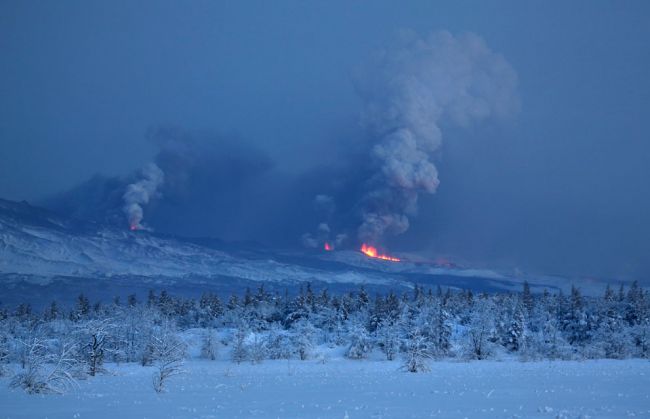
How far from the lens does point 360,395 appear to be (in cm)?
2533

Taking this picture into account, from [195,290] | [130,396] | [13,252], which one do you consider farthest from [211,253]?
[130,396]

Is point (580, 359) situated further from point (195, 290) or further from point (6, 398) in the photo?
point (195, 290)

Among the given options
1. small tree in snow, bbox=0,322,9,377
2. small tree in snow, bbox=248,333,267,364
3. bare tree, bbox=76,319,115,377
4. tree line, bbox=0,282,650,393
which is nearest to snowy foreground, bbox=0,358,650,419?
bare tree, bbox=76,319,115,377

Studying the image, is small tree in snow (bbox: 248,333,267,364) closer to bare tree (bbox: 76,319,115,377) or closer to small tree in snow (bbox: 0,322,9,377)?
bare tree (bbox: 76,319,115,377)

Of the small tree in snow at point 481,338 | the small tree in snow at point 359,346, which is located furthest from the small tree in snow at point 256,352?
the small tree in snow at point 481,338

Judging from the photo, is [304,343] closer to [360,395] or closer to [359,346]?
[359,346]

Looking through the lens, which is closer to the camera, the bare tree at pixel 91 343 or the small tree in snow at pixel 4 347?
the bare tree at pixel 91 343

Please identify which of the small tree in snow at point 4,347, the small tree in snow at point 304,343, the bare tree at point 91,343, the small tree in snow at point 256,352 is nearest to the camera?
the bare tree at point 91,343

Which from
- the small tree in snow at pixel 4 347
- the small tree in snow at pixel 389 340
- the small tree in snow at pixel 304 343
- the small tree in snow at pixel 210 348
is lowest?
the small tree in snow at pixel 4 347

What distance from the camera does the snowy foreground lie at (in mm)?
20234

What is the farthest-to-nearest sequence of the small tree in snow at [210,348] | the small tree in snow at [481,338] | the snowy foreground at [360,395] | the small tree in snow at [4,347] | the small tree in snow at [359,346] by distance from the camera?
the small tree in snow at [210,348] < the small tree in snow at [359,346] < the small tree in snow at [481,338] < the small tree in snow at [4,347] < the snowy foreground at [360,395]

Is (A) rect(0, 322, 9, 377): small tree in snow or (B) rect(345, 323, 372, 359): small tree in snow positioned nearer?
(A) rect(0, 322, 9, 377): small tree in snow

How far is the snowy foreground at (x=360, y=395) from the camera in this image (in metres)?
20.2

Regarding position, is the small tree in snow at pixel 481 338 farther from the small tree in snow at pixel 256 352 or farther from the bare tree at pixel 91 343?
the bare tree at pixel 91 343
